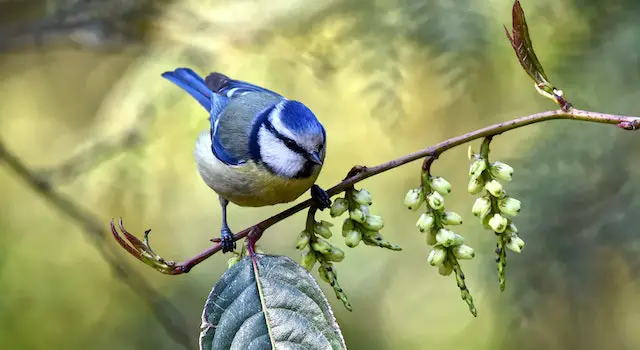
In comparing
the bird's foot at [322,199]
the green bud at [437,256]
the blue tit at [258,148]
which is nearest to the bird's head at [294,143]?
the blue tit at [258,148]

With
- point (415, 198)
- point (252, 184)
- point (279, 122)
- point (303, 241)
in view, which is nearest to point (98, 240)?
point (252, 184)

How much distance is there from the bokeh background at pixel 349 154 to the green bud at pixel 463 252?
73 centimetres

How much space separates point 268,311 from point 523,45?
559 mm

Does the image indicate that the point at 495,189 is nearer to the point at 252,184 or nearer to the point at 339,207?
the point at 339,207

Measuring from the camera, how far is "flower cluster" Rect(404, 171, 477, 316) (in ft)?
3.46

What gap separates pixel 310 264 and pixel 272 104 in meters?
0.93

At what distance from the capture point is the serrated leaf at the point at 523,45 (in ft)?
3.13

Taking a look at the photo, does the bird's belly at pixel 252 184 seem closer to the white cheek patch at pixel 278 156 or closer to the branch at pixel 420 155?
the white cheek patch at pixel 278 156

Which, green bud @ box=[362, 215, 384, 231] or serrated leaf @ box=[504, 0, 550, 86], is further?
green bud @ box=[362, 215, 384, 231]

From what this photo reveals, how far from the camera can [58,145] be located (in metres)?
3.42

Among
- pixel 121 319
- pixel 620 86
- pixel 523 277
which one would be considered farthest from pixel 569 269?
pixel 121 319

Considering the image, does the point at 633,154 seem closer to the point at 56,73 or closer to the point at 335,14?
the point at 335,14

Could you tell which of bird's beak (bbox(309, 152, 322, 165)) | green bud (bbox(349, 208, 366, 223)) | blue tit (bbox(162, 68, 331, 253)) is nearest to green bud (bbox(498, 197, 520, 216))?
green bud (bbox(349, 208, 366, 223))

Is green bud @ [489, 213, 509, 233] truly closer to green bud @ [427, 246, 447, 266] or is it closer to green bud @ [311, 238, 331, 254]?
green bud @ [427, 246, 447, 266]
